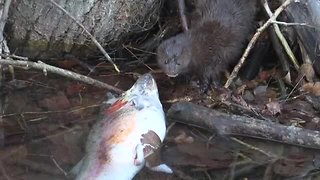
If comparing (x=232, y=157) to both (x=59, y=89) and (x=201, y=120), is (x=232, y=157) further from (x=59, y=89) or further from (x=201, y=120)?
(x=59, y=89)

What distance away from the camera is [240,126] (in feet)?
13.9

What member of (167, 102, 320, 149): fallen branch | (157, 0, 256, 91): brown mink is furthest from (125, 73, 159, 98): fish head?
(157, 0, 256, 91): brown mink

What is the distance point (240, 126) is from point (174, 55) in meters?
0.71

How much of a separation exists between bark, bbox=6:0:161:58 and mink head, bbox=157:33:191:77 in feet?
1.64

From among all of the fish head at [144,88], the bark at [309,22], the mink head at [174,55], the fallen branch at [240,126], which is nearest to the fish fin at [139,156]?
the fish head at [144,88]

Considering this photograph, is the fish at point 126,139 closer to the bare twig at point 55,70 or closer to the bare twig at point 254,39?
the bare twig at point 55,70

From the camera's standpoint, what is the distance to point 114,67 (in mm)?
4898

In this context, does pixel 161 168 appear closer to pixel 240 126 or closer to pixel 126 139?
pixel 126 139

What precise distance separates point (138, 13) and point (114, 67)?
465mm

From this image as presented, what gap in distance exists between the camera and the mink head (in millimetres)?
4621

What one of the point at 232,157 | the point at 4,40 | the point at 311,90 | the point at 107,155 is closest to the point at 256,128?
the point at 232,157

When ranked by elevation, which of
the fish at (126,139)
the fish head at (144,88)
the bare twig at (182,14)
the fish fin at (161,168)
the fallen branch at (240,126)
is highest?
the bare twig at (182,14)

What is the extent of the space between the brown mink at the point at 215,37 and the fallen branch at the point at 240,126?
0.47 m

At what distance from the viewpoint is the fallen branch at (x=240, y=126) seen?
418 centimetres
